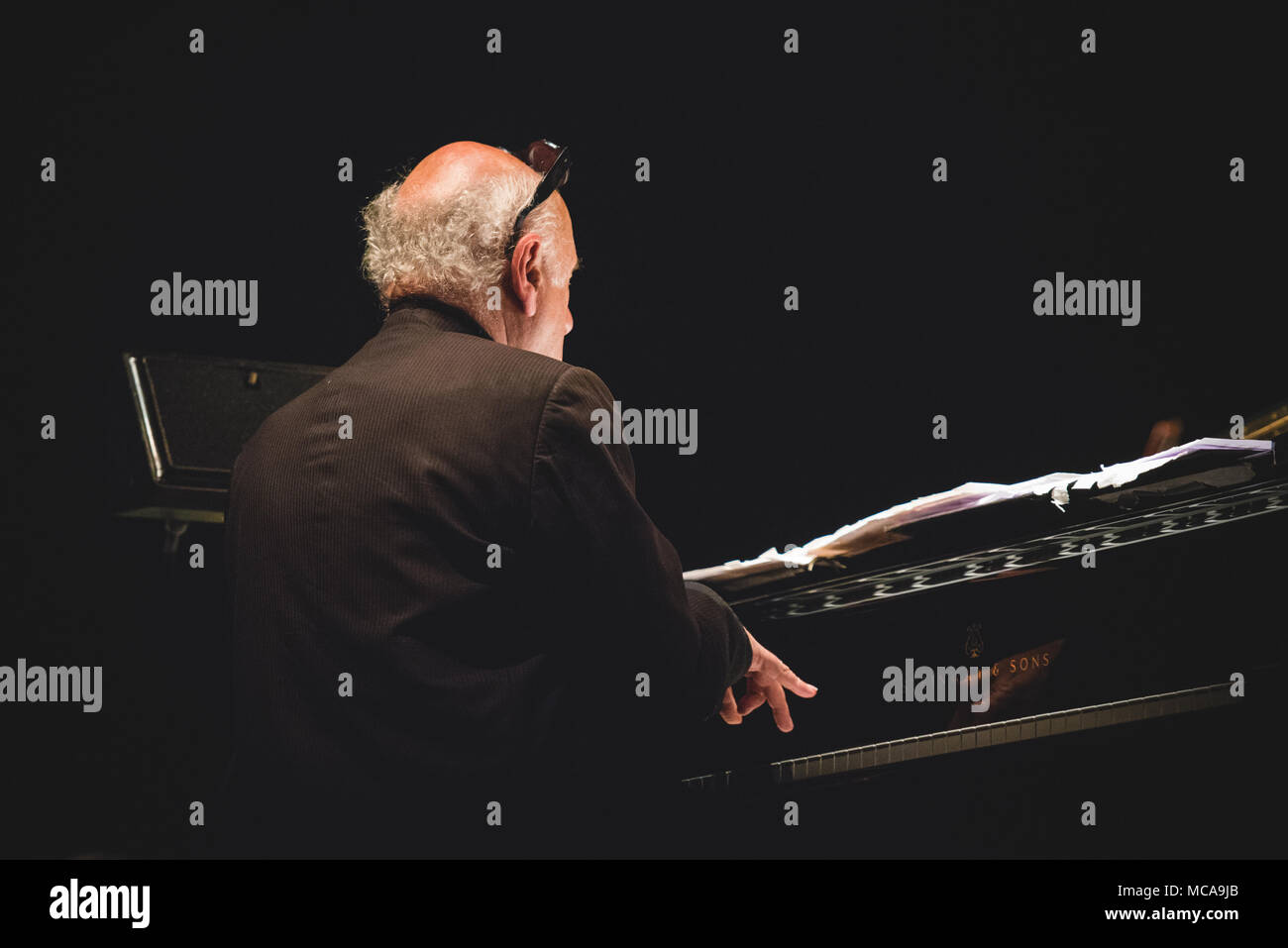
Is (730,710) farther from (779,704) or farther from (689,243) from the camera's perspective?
(689,243)

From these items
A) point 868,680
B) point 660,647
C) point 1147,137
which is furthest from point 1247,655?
point 1147,137

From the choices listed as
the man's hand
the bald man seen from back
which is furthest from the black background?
the bald man seen from back

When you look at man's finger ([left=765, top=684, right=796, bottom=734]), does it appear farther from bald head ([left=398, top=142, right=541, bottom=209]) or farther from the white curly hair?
bald head ([left=398, top=142, right=541, bottom=209])

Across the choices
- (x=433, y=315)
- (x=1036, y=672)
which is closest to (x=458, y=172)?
(x=433, y=315)

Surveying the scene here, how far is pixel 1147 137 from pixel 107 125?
2.89m

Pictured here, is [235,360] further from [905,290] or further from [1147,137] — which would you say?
[1147,137]

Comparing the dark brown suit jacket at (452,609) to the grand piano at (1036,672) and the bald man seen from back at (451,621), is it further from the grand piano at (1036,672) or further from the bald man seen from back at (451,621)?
the grand piano at (1036,672)

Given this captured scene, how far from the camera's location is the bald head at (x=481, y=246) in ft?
6.43

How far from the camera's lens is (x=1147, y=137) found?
2754mm

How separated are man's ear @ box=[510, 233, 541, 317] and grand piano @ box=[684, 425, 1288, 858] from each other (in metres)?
0.58

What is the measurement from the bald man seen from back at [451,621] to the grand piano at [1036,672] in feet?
1.00

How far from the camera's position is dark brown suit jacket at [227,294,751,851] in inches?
65.1

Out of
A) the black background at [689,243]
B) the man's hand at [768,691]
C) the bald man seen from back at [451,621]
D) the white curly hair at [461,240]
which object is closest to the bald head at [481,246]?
the white curly hair at [461,240]

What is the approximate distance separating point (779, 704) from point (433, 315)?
0.85 metres
